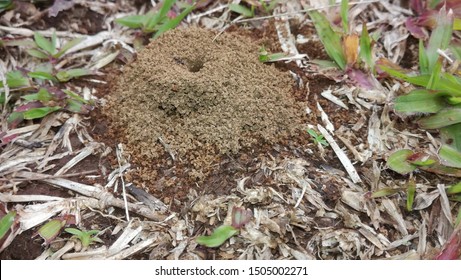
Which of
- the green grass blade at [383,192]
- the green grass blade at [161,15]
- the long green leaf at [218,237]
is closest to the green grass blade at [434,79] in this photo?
the green grass blade at [383,192]

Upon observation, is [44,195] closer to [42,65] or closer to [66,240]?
[66,240]

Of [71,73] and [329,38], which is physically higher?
[329,38]

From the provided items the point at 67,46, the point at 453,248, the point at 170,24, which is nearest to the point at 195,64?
the point at 170,24

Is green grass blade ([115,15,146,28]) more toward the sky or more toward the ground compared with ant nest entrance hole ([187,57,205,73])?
more toward the sky

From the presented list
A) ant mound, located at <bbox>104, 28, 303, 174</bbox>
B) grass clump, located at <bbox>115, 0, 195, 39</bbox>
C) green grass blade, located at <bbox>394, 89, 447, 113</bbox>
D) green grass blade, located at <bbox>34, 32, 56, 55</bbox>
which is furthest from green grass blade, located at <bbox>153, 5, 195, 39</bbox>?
green grass blade, located at <bbox>394, 89, 447, 113</bbox>

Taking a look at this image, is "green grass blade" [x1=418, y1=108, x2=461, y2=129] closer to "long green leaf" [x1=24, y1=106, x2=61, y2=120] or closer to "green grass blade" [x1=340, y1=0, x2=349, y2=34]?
"green grass blade" [x1=340, y1=0, x2=349, y2=34]

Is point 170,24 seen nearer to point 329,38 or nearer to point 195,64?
point 195,64
